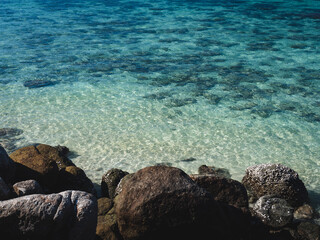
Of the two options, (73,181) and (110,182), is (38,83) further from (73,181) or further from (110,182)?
(110,182)

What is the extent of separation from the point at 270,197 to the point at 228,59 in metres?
10.1

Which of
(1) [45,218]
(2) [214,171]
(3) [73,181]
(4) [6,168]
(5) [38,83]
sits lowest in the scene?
(5) [38,83]

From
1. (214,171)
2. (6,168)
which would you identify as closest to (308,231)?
(214,171)

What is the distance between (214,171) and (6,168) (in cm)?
416

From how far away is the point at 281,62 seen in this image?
15.2 meters

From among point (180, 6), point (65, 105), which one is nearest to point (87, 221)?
point (65, 105)

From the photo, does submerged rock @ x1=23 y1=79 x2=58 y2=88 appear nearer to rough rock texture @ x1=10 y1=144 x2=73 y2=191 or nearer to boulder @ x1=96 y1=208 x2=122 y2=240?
rough rock texture @ x1=10 y1=144 x2=73 y2=191

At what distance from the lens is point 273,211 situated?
240 inches

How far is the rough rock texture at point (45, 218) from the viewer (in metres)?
4.68

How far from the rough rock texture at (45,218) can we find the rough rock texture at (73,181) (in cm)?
156

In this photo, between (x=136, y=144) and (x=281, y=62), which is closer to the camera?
(x=136, y=144)

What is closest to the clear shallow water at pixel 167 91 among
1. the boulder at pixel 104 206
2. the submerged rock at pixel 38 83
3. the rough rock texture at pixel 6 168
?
the submerged rock at pixel 38 83

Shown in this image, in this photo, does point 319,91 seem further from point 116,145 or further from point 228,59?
point 116,145

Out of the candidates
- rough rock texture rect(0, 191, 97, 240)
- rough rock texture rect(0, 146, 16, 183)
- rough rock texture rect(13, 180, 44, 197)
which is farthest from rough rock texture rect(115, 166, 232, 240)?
rough rock texture rect(0, 146, 16, 183)
